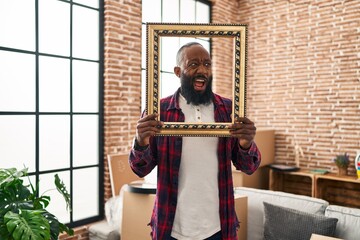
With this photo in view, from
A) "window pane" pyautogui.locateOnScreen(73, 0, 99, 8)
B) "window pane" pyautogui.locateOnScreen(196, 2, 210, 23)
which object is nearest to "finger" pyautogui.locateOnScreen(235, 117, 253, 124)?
"window pane" pyautogui.locateOnScreen(73, 0, 99, 8)

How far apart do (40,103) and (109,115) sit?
0.77 metres

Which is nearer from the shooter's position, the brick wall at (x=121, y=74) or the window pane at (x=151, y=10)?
the brick wall at (x=121, y=74)

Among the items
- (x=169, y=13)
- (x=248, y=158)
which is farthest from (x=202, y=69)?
(x=169, y=13)

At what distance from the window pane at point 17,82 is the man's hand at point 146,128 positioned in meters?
2.09

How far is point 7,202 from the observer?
6.97ft

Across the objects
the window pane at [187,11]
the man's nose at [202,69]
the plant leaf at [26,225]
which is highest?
the window pane at [187,11]

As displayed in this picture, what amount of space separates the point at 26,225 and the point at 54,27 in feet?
6.90

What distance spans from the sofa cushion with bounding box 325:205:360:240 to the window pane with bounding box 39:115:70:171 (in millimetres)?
2508

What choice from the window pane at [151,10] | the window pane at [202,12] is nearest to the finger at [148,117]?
the window pane at [151,10]

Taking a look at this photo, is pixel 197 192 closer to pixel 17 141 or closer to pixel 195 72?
pixel 195 72

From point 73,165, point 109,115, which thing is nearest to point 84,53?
point 109,115

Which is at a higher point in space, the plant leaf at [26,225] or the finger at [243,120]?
the finger at [243,120]

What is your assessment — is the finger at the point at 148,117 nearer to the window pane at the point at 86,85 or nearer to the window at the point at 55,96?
the window at the point at 55,96

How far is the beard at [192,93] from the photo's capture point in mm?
1501
